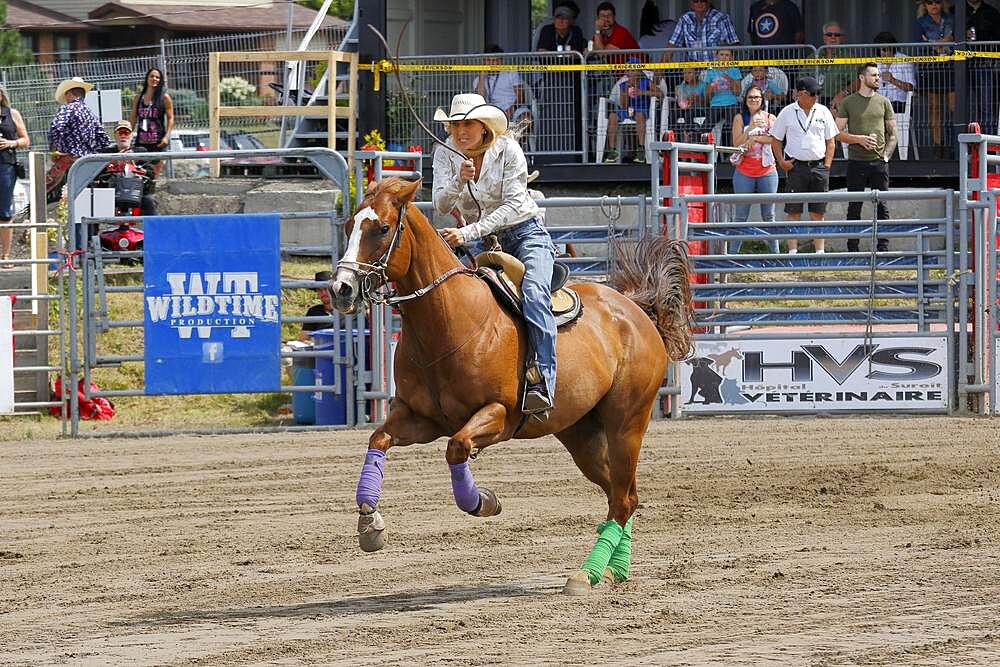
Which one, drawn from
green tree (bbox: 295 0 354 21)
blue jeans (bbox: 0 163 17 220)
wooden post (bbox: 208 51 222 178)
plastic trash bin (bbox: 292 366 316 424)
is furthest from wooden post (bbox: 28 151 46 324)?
green tree (bbox: 295 0 354 21)

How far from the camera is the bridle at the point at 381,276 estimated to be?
6.92 metres

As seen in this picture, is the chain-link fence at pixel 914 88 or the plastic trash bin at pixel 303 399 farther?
the chain-link fence at pixel 914 88

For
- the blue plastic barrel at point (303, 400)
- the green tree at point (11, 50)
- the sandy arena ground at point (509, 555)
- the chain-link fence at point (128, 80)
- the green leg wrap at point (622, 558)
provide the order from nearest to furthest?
1. the sandy arena ground at point (509, 555)
2. the green leg wrap at point (622, 558)
3. the blue plastic barrel at point (303, 400)
4. the chain-link fence at point (128, 80)
5. the green tree at point (11, 50)

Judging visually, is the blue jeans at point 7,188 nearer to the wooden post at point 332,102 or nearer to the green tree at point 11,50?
the wooden post at point 332,102

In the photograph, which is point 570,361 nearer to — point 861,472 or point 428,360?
point 428,360

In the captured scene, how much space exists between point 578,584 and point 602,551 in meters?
0.28

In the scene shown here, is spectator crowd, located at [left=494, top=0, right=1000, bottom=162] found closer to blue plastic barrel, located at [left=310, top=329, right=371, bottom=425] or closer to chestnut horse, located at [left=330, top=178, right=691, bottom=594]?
blue plastic barrel, located at [left=310, top=329, right=371, bottom=425]

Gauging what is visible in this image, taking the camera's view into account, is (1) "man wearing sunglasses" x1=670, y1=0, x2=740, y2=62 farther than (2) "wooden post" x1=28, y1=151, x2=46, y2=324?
Yes

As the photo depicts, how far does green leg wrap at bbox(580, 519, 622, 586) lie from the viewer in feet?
25.3

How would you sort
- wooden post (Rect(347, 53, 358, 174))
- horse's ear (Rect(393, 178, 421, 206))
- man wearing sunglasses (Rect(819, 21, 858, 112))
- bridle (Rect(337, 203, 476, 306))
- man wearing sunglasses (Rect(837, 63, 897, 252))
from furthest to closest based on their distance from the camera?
wooden post (Rect(347, 53, 358, 174)), man wearing sunglasses (Rect(819, 21, 858, 112)), man wearing sunglasses (Rect(837, 63, 897, 252)), horse's ear (Rect(393, 178, 421, 206)), bridle (Rect(337, 203, 476, 306))

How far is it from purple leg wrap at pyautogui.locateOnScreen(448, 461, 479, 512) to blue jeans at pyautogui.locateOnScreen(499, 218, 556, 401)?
0.57m

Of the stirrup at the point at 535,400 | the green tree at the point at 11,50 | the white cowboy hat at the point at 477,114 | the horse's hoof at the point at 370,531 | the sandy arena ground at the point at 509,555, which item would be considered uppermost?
the green tree at the point at 11,50

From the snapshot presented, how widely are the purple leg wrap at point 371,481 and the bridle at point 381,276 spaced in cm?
72

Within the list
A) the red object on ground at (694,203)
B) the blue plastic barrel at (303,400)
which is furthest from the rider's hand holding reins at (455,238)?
the blue plastic barrel at (303,400)
